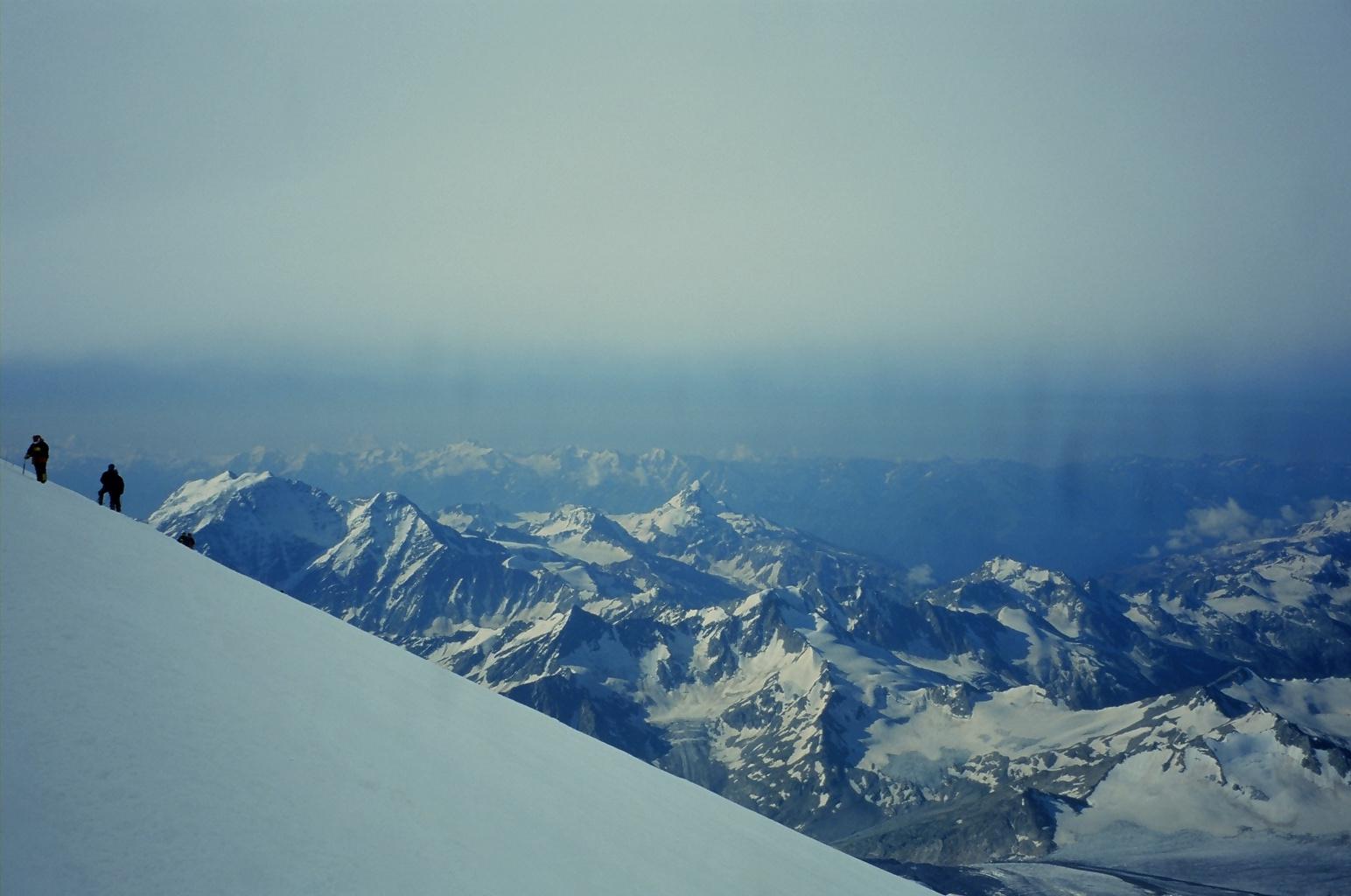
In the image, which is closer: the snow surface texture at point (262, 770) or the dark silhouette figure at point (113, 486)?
the snow surface texture at point (262, 770)

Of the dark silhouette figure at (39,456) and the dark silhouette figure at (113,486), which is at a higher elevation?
the dark silhouette figure at (39,456)

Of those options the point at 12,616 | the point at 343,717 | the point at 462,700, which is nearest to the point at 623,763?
the point at 462,700

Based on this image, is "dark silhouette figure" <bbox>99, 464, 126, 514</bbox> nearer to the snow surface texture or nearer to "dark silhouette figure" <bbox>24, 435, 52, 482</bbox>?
"dark silhouette figure" <bbox>24, 435, 52, 482</bbox>

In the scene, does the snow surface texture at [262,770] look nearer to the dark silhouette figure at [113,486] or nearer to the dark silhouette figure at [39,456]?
the dark silhouette figure at [39,456]

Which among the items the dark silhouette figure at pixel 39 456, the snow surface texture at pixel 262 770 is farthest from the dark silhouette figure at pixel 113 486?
the snow surface texture at pixel 262 770

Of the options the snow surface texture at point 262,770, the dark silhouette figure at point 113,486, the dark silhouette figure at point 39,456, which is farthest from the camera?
the dark silhouette figure at point 113,486

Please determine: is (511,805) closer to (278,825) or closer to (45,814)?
(278,825)

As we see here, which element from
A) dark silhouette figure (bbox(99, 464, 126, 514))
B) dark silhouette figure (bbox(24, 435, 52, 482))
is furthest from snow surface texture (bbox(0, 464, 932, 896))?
dark silhouette figure (bbox(99, 464, 126, 514))
